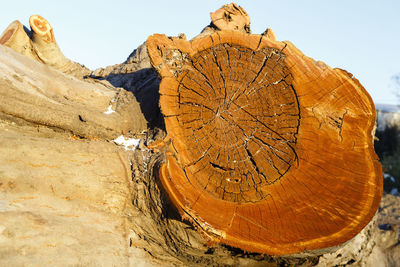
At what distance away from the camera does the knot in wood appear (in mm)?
2414

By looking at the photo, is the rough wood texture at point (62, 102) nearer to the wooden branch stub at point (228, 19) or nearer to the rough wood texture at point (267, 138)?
the rough wood texture at point (267, 138)

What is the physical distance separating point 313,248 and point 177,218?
0.90 m

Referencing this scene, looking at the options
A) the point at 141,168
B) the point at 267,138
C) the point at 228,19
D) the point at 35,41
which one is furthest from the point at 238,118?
the point at 35,41

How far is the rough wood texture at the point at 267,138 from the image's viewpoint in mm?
2242

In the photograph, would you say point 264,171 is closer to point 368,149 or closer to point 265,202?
point 265,202

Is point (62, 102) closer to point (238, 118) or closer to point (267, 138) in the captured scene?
point (238, 118)

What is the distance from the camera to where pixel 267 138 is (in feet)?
8.46

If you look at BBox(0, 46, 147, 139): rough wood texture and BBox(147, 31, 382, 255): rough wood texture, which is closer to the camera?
BBox(147, 31, 382, 255): rough wood texture

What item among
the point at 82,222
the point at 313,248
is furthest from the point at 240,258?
the point at 82,222

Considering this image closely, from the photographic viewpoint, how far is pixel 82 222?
2.17 metres

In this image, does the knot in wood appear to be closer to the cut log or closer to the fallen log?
the fallen log

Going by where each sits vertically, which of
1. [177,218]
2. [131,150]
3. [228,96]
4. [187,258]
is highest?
[228,96]

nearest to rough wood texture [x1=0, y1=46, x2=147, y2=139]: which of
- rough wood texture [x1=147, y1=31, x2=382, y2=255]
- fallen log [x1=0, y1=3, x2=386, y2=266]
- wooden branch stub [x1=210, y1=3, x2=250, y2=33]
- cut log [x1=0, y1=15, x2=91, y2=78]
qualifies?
fallen log [x1=0, y1=3, x2=386, y2=266]

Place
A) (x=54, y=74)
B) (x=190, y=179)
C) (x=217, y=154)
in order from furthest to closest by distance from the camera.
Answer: (x=54, y=74) < (x=217, y=154) < (x=190, y=179)
